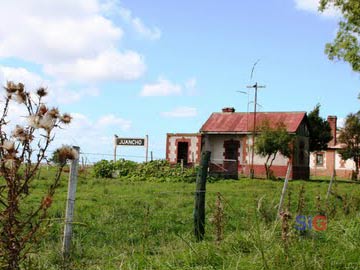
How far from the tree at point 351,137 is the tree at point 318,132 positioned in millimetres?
2944

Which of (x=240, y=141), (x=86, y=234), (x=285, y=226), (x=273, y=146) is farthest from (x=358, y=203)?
(x=240, y=141)

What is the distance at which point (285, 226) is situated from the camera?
441 centimetres

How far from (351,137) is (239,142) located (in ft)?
42.4

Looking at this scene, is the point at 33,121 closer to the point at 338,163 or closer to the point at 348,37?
the point at 348,37

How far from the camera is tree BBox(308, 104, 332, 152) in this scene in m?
47.9

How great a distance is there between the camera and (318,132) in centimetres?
4788

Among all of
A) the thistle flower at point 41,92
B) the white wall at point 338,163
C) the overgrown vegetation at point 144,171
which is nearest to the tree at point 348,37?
the overgrown vegetation at point 144,171

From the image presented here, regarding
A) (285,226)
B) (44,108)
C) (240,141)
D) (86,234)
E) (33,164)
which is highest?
(240,141)

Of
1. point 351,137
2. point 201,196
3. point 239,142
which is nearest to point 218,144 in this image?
point 239,142

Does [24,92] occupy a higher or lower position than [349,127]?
lower

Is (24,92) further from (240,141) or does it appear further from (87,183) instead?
(240,141)

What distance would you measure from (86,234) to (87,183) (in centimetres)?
1140

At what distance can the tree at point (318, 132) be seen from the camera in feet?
157

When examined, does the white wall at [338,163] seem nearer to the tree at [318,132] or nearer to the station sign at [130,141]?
the tree at [318,132]
